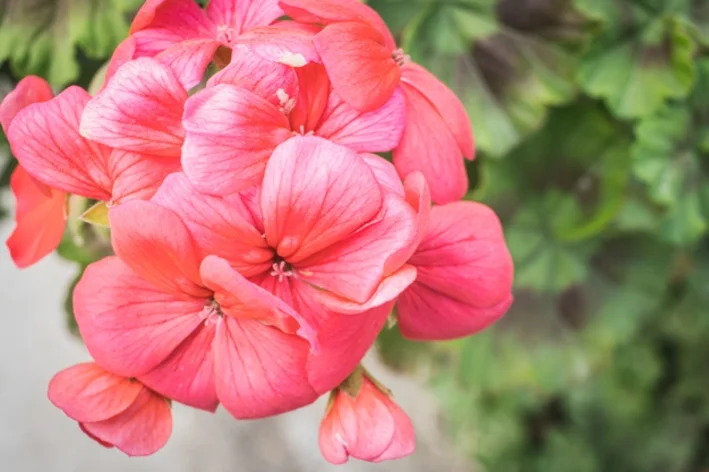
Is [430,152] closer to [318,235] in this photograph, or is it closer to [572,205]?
[318,235]

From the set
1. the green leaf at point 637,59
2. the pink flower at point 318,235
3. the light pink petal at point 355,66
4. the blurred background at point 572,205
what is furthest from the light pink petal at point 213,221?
the green leaf at point 637,59

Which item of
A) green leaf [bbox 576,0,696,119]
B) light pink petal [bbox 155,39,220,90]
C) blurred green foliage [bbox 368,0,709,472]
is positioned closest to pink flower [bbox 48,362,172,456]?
light pink petal [bbox 155,39,220,90]

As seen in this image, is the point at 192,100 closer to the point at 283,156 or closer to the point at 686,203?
the point at 283,156

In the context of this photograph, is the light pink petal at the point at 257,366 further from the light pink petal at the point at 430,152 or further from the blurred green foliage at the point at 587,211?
the blurred green foliage at the point at 587,211

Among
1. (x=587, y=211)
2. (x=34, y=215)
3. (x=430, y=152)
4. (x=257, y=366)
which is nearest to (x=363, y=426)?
(x=257, y=366)

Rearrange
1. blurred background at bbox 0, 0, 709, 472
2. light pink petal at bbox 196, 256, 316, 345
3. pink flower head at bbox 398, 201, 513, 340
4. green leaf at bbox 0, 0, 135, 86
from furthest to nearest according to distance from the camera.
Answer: blurred background at bbox 0, 0, 709, 472 < green leaf at bbox 0, 0, 135, 86 < pink flower head at bbox 398, 201, 513, 340 < light pink petal at bbox 196, 256, 316, 345

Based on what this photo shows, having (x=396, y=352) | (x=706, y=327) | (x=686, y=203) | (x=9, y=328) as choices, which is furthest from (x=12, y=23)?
(x=9, y=328)

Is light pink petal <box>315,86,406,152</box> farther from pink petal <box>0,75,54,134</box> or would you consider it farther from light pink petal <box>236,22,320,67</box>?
pink petal <box>0,75,54,134</box>

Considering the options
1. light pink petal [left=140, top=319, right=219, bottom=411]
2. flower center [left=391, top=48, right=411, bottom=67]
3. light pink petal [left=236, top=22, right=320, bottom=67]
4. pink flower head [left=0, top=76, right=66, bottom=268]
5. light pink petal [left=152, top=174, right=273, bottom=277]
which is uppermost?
light pink petal [left=236, top=22, right=320, bottom=67]
